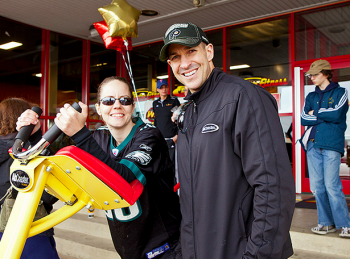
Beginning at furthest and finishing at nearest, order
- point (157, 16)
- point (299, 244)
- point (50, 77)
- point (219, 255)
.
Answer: point (50, 77) → point (157, 16) → point (299, 244) → point (219, 255)

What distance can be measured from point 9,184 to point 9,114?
53 cm

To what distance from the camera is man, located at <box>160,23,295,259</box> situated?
Answer: 4.00ft

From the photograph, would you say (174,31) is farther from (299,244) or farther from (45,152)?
(299,244)

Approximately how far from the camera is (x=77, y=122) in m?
1.19

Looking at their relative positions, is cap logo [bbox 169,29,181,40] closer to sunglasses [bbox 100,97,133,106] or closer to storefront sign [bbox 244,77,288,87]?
sunglasses [bbox 100,97,133,106]

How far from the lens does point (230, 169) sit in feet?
4.32

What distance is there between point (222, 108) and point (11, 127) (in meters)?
1.78

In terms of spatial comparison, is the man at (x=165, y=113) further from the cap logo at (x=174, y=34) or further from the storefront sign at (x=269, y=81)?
the cap logo at (x=174, y=34)

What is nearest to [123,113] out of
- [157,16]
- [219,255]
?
[219,255]

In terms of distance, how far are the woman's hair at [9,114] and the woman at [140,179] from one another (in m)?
0.91

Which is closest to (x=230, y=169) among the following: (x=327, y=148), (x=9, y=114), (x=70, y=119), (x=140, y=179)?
(x=140, y=179)

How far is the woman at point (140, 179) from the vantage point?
1619mm

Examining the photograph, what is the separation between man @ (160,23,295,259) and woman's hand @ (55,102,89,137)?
0.50m

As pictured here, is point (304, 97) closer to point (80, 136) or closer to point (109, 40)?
point (109, 40)
